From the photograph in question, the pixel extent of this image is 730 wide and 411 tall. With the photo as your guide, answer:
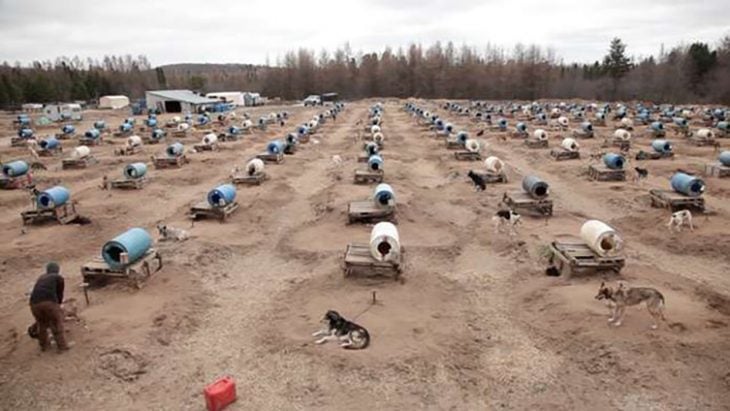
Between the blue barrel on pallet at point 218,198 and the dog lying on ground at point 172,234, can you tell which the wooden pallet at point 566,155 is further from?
the dog lying on ground at point 172,234

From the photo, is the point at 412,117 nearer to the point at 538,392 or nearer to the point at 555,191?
the point at 555,191

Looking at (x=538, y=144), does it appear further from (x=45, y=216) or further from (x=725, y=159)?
(x=45, y=216)

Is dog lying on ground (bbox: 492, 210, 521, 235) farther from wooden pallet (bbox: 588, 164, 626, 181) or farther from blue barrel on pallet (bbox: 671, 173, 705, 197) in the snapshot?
wooden pallet (bbox: 588, 164, 626, 181)

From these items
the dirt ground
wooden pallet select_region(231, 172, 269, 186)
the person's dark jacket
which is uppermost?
the person's dark jacket

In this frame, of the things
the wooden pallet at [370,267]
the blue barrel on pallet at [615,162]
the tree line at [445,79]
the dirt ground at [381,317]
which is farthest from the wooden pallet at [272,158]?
the tree line at [445,79]

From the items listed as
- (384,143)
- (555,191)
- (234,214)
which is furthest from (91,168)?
(555,191)

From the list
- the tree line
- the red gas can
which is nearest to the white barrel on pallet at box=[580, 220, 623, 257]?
the red gas can

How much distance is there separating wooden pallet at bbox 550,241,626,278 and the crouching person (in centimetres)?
1026

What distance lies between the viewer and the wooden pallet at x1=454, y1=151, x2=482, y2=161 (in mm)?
29594

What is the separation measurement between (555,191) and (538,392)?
15253 millimetres

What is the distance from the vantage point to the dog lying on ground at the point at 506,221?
15909 mm

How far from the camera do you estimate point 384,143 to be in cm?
3769

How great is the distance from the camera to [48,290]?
8.81m

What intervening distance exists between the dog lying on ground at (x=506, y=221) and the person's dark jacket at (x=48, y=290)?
11582 mm
